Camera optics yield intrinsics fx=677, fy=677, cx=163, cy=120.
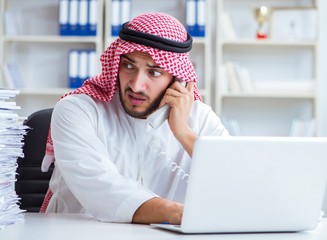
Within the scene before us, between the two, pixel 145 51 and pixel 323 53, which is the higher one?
pixel 145 51

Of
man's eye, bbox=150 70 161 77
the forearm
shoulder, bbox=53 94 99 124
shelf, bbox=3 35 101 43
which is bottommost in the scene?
the forearm

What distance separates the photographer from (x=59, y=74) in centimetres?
525

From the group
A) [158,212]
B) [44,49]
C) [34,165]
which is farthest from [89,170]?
[44,49]

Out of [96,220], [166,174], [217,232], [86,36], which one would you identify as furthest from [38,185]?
[86,36]

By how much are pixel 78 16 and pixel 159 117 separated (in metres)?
2.96

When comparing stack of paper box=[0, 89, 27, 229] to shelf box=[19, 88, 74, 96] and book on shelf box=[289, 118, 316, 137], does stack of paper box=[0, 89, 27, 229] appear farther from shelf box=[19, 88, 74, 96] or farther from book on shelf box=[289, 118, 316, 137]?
book on shelf box=[289, 118, 316, 137]

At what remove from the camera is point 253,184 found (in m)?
1.42

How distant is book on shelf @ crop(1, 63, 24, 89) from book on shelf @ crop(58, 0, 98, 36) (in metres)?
0.48

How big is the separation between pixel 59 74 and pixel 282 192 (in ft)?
13.0

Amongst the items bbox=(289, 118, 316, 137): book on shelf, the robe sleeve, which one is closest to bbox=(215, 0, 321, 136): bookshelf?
bbox=(289, 118, 316, 137): book on shelf

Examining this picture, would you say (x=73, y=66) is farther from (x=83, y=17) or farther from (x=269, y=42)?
(x=269, y=42)

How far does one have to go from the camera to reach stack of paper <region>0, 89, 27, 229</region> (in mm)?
1573

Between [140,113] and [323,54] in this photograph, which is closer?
[140,113]

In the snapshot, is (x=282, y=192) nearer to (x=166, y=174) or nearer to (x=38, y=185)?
(x=166, y=174)
